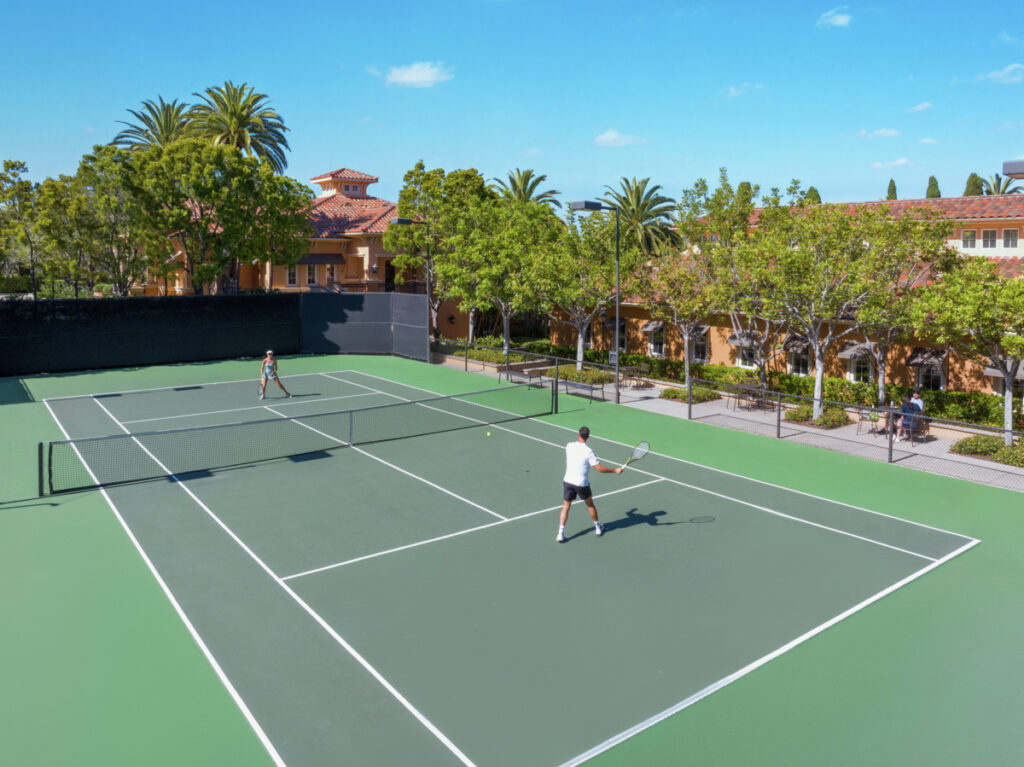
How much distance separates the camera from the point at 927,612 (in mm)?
11117

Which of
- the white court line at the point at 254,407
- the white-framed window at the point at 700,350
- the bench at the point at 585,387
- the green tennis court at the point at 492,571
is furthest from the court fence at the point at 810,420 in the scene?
the white court line at the point at 254,407

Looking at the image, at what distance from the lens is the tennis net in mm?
17391

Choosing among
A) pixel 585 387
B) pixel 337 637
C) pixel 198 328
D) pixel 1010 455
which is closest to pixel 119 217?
pixel 198 328

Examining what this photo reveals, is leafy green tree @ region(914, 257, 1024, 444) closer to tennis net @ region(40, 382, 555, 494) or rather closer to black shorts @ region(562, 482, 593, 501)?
tennis net @ region(40, 382, 555, 494)

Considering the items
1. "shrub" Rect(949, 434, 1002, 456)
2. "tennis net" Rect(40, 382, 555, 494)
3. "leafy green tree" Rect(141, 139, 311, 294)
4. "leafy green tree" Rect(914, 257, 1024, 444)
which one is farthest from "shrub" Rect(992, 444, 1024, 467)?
"leafy green tree" Rect(141, 139, 311, 294)

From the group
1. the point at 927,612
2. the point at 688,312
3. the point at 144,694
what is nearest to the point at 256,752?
the point at 144,694

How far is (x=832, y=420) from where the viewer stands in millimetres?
23250

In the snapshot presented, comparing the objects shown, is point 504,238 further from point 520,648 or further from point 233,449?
point 520,648

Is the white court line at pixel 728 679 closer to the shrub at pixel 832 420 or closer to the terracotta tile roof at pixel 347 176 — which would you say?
the shrub at pixel 832 420

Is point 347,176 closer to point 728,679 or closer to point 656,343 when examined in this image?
point 656,343

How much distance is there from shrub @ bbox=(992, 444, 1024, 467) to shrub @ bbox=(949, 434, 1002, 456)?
0.22 m

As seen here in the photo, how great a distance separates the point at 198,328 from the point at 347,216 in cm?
1926

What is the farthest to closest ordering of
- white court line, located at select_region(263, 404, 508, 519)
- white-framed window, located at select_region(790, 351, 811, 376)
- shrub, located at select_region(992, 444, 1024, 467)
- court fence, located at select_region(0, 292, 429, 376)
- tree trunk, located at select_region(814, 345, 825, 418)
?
court fence, located at select_region(0, 292, 429, 376) < white-framed window, located at select_region(790, 351, 811, 376) < tree trunk, located at select_region(814, 345, 825, 418) < shrub, located at select_region(992, 444, 1024, 467) < white court line, located at select_region(263, 404, 508, 519)

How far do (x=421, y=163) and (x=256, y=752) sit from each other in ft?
127
